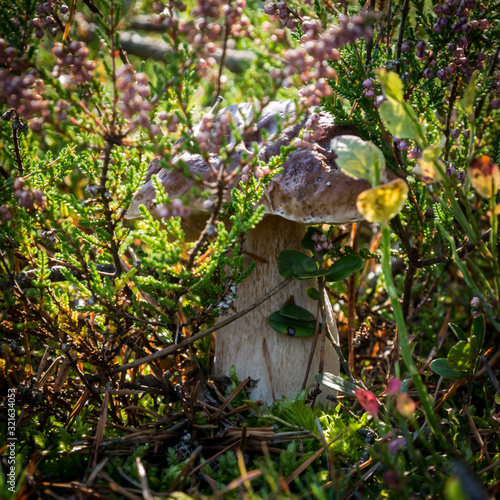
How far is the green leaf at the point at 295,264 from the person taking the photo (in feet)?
4.26

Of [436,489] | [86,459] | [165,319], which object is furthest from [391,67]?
[86,459]

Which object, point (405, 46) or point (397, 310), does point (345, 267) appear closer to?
point (397, 310)

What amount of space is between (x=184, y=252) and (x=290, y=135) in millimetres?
547

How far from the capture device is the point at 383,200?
787mm

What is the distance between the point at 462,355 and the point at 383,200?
55 centimetres

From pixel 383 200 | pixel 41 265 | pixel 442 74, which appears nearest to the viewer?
pixel 383 200

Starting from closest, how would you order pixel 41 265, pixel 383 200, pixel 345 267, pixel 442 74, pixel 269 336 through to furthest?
pixel 383 200, pixel 41 265, pixel 442 74, pixel 345 267, pixel 269 336

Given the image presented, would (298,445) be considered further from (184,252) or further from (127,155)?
(127,155)

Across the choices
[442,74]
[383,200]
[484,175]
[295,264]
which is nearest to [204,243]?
[295,264]

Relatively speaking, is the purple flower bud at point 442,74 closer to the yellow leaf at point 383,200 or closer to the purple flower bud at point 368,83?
the purple flower bud at point 368,83

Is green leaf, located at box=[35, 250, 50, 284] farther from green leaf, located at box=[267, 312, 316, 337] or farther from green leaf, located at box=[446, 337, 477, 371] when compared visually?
green leaf, located at box=[446, 337, 477, 371]

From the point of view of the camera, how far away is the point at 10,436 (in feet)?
3.69

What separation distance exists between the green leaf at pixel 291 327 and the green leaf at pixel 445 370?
1.25 ft

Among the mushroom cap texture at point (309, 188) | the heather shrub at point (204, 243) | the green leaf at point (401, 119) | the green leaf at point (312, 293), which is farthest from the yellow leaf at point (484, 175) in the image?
the green leaf at point (312, 293)
